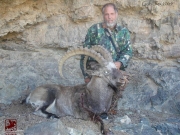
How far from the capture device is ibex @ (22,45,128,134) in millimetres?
6605

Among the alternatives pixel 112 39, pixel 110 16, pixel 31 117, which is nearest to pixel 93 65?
pixel 112 39

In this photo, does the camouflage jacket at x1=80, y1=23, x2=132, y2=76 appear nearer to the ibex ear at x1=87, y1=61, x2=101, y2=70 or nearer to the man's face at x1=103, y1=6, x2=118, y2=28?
the man's face at x1=103, y1=6, x2=118, y2=28

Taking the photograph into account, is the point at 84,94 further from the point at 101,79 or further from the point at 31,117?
the point at 31,117

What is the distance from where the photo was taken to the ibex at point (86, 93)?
6605 millimetres

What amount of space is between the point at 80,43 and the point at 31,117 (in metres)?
2.52

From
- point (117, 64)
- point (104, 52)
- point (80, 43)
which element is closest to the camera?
point (104, 52)

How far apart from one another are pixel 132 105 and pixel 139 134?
1.90 meters

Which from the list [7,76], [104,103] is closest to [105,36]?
[104,103]

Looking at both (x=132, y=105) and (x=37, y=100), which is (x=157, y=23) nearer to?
(x=132, y=105)

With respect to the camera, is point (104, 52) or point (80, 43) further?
point (80, 43)

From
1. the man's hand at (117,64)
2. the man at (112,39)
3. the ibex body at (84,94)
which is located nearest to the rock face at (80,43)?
the ibex body at (84,94)

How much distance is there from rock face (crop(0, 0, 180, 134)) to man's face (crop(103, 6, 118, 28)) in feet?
5.55

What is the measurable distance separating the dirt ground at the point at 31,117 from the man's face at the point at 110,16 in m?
1.85

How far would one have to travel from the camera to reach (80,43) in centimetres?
902
